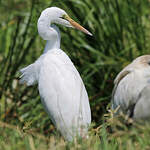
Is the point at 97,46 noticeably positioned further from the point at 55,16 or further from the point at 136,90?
the point at 136,90

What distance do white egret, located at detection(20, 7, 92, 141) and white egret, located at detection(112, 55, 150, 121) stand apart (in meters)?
0.29

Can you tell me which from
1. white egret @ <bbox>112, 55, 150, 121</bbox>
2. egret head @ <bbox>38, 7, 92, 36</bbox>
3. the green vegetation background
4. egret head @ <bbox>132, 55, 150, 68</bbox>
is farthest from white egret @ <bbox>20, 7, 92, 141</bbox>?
the green vegetation background

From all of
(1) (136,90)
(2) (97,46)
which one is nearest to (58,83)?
(1) (136,90)

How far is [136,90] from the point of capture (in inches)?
124

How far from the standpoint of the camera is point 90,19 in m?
4.52

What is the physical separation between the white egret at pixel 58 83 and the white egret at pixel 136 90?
293 mm

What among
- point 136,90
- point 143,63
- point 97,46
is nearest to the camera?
point 136,90

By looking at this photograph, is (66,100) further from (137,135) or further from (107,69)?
(107,69)

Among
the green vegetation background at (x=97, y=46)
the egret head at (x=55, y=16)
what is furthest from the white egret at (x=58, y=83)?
the green vegetation background at (x=97, y=46)

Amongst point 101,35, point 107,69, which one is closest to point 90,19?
point 101,35

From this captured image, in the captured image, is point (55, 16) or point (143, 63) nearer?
point (143, 63)

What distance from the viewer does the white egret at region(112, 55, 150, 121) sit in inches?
119

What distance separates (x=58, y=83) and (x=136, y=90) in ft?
1.97

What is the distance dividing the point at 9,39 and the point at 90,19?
166 centimetres
